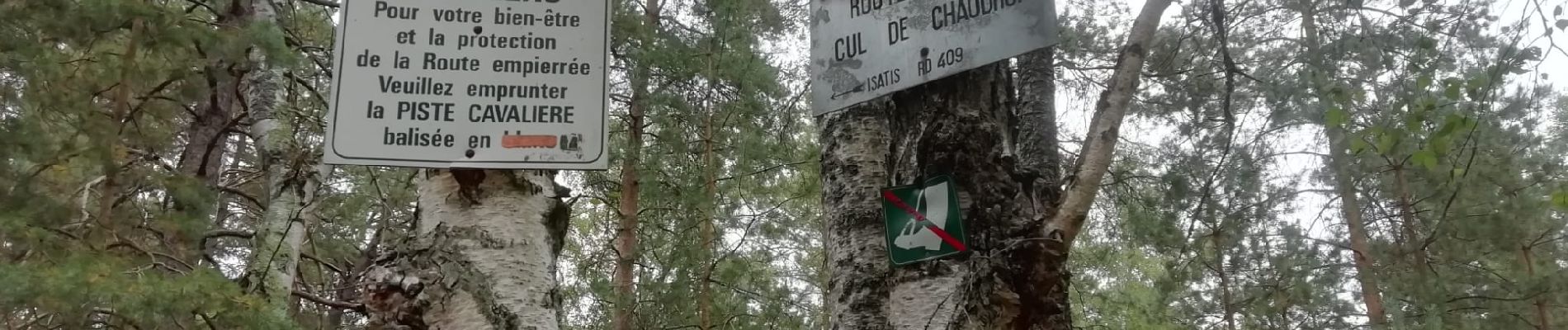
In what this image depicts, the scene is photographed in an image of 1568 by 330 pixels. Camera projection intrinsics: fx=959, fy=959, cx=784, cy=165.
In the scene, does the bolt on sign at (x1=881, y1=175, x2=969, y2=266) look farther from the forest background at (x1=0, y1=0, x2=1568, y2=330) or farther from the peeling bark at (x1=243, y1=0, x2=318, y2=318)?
the peeling bark at (x1=243, y1=0, x2=318, y2=318)

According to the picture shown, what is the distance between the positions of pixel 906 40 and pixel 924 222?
346 millimetres

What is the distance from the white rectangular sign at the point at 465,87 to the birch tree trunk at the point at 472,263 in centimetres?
10

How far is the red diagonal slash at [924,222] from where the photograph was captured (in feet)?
5.23

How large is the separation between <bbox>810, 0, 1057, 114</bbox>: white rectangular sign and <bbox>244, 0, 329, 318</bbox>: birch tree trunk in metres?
2.80

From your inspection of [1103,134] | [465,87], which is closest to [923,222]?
[1103,134]

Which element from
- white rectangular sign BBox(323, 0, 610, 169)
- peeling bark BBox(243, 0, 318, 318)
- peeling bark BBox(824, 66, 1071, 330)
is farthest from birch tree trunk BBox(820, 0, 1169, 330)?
peeling bark BBox(243, 0, 318, 318)

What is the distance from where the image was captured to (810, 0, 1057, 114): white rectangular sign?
5.19ft

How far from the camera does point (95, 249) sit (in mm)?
4148

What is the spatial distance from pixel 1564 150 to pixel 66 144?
1473 cm

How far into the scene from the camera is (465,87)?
1650 mm

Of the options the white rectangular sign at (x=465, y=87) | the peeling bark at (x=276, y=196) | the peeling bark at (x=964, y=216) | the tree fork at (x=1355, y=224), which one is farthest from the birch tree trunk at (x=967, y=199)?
the tree fork at (x=1355, y=224)

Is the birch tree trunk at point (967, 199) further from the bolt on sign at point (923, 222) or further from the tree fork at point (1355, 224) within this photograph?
the tree fork at point (1355, 224)

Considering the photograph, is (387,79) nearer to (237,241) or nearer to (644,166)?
(644,166)

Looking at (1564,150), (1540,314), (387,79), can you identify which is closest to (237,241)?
(387,79)
